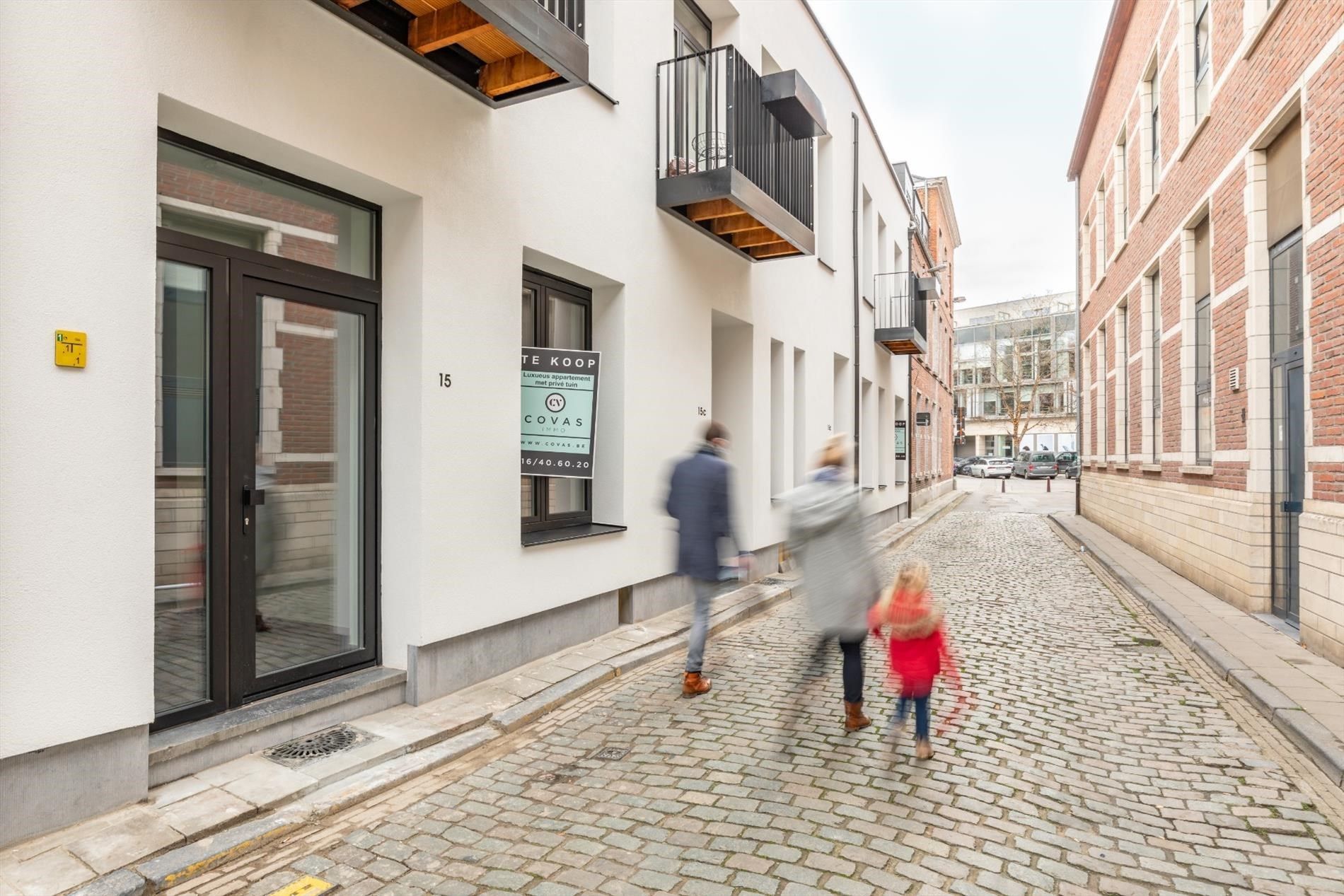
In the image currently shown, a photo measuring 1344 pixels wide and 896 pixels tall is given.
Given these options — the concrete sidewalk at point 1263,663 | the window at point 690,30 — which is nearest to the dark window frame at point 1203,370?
the concrete sidewalk at point 1263,663

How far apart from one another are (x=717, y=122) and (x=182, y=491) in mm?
6487

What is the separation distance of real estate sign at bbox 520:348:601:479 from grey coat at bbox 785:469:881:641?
2.25 metres

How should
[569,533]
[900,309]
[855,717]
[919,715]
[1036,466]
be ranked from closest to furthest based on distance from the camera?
[919,715]
[855,717]
[569,533]
[900,309]
[1036,466]

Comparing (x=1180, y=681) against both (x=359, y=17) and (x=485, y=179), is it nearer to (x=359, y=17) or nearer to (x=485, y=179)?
(x=485, y=179)


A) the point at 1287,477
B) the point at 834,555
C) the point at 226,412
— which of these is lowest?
the point at 834,555

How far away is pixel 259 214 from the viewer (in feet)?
14.9

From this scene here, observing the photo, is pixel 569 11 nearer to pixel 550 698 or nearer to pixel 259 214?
pixel 259 214

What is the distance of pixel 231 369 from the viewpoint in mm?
4348

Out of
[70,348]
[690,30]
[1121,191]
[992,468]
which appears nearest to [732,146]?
[690,30]

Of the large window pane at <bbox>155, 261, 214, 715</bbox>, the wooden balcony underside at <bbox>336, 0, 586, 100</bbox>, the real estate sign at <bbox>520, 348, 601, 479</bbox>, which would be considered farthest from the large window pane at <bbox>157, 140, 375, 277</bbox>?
the real estate sign at <bbox>520, 348, 601, 479</bbox>

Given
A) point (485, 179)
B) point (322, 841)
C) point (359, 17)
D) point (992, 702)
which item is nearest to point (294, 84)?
point (359, 17)

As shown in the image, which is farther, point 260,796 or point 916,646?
point 916,646

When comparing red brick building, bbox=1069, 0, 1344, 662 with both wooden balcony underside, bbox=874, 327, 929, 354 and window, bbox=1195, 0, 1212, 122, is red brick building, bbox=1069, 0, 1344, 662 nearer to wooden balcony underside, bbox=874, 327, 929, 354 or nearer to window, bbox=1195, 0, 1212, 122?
window, bbox=1195, 0, 1212, 122

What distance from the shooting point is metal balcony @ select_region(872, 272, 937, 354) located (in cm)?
1820
